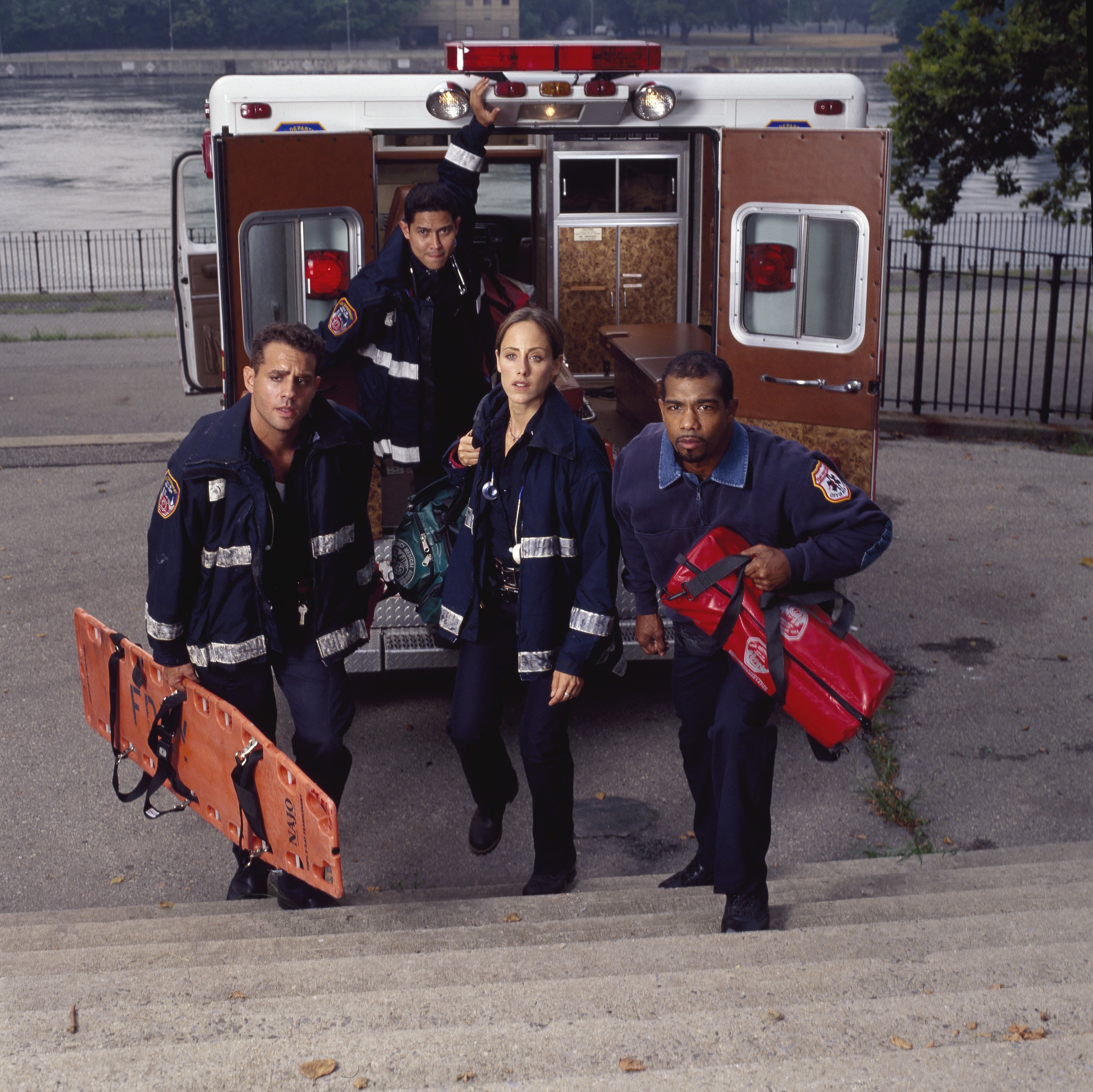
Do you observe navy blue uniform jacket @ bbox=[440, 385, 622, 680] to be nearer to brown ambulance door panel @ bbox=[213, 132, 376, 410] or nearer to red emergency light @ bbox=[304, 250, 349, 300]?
brown ambulance door panel @ bbox=[213, 132, 376, 410]

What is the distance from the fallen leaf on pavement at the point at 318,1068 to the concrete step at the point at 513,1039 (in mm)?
30

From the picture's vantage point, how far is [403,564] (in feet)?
15.6

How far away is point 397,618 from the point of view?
594 centimetres

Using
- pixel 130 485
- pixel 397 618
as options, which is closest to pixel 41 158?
pixel 130 485

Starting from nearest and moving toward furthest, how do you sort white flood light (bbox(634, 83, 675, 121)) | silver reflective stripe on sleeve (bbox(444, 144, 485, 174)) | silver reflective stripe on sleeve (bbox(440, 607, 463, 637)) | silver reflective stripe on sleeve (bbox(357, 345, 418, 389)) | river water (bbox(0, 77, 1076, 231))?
silver reflective stripe on sleeve (bbox(440, 607, 463, 637)) < silver reflective stripe on sleeve (bbox(357, 345, 418, 389)) < silver reflective stripe on sleeve (bbox(444, 144, 485, 174)) < white flood light (bbox(634, 83, 675, 121)) < river water (bbox(0, 77, 1076, 231))

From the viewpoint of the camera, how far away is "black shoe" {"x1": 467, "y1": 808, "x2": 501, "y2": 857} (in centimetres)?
482

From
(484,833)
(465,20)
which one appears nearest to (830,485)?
(484,833)

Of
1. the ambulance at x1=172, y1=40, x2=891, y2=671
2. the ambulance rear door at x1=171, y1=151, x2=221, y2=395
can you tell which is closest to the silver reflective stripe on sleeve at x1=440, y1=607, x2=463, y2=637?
the ambulance at x1=172, y1=40, x2=891, y2=671

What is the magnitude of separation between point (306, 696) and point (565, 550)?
957 mm

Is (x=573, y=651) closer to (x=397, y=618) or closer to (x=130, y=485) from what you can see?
(x=397, y=618)

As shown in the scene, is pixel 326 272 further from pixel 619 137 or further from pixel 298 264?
pixel 619 137

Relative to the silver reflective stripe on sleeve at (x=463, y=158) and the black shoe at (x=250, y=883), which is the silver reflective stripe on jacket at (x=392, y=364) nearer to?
the silver reflective stripe on sleeve at (x=463, y=158)

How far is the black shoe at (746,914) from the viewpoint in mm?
3873

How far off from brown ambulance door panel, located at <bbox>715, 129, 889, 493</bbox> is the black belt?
2.43 metres
